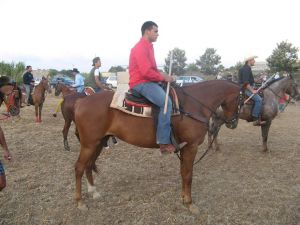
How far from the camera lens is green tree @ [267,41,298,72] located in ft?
92.2

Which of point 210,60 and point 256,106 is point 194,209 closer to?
point 256,106

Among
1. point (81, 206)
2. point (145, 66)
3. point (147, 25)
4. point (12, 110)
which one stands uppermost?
point (147, 25)

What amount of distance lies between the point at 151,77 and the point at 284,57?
2719 centimetres

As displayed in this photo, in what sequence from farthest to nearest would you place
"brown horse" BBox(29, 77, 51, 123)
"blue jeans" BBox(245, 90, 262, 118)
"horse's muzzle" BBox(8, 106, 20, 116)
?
"brown horse" BBox(29, 77, 51, 123) < "blue jeans" BBox(245, 90, 262, 118) < "horse's muzzle" BBox(8, 106, 20, 116)

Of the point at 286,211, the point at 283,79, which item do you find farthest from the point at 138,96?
the point at 283,79

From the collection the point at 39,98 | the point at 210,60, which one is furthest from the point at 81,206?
the point at 210,60

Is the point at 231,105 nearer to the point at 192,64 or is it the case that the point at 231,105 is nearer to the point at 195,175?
the point at 195,175

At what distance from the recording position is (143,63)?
14.8 ft

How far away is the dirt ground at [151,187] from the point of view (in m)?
4.56

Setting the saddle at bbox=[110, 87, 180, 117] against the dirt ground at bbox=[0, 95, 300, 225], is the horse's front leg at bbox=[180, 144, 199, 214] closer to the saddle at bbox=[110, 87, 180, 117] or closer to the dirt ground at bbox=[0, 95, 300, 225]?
the dirt ground at bbox=[0, 95, 300, 225]

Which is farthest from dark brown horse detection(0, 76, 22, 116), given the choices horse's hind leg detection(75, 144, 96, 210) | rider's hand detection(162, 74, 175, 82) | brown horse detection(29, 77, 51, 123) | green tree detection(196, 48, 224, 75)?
green tree detection(196, 48, 224, 75)

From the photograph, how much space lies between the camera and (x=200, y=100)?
5.01 metres

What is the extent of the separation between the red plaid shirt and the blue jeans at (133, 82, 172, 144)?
5.4 inches

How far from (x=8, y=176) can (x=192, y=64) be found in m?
67.0
